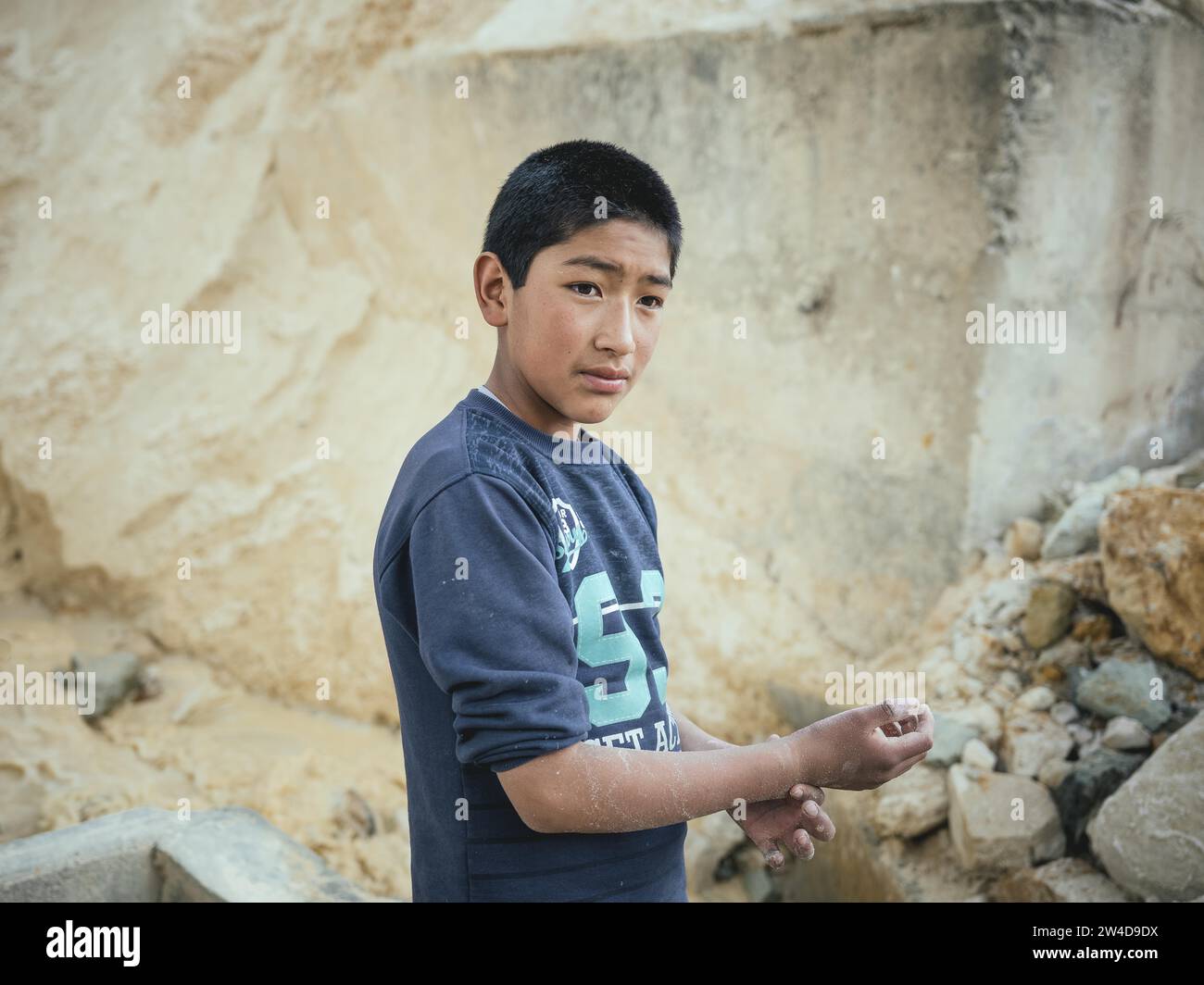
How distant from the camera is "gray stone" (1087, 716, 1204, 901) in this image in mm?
2371

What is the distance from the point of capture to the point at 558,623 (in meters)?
1.09

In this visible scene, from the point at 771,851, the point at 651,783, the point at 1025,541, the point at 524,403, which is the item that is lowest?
the point at 771,851

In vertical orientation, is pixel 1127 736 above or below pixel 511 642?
below

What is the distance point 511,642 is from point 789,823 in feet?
1.57

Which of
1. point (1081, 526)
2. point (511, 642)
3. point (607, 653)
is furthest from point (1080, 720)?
point (511, 642)

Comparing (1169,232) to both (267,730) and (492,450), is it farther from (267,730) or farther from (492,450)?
(267,730)

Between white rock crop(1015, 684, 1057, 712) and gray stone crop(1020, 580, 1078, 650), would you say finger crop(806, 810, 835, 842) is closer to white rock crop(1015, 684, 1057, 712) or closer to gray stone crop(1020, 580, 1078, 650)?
white rock crop(1015, 684, 1057, 712)

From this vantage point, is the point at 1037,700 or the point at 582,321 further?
the point at 1037,700

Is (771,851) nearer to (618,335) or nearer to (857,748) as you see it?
(857,748)

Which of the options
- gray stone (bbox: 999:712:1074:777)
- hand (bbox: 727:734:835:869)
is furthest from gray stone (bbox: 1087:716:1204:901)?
hand (bbox: 727:734:835:869)

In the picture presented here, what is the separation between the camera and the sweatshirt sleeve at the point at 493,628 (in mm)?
1045
